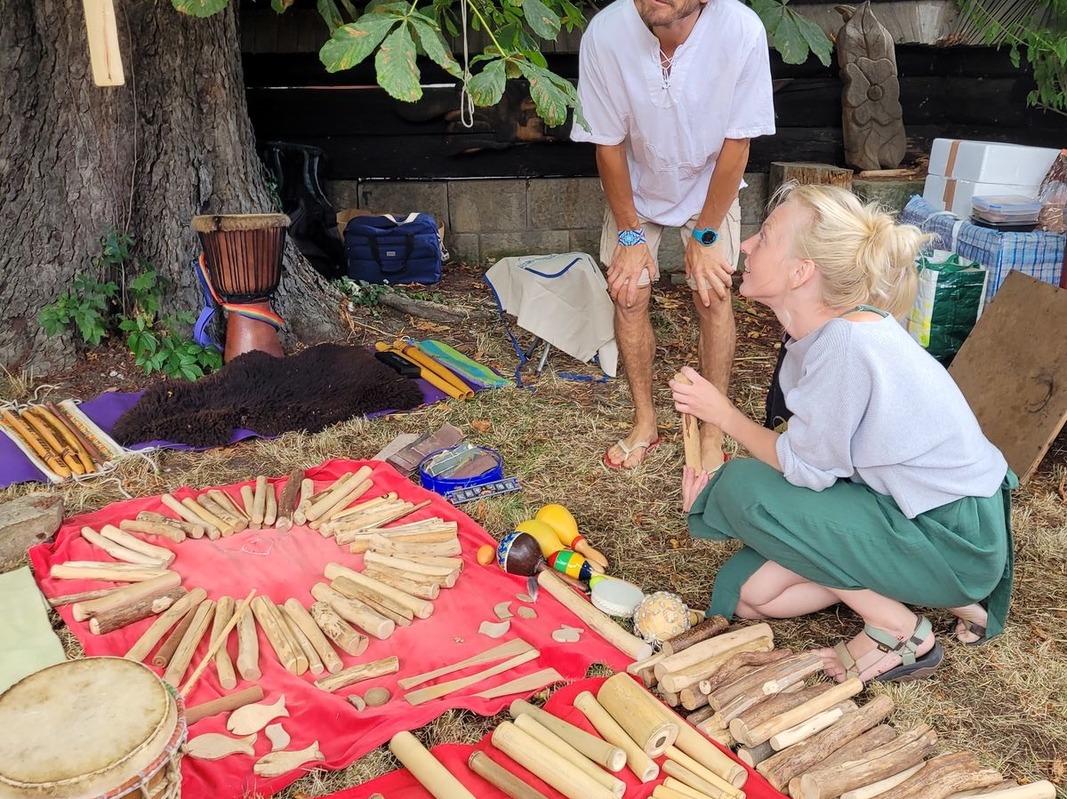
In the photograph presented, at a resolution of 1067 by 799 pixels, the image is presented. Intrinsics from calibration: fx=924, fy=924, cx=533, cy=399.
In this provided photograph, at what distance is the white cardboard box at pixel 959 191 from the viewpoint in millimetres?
5344

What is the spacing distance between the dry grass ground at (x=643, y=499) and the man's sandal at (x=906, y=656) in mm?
42

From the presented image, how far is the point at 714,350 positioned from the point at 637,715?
7.56ft

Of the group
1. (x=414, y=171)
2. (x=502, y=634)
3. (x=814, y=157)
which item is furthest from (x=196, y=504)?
(x=814, y=157)

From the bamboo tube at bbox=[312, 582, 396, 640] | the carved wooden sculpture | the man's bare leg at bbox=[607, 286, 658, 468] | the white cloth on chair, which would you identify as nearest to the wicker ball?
the bamboo tube at bbox=[312, 582, 396, 640]

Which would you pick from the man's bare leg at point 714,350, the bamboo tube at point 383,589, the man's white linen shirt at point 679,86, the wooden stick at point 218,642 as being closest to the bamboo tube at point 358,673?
the bamboo tube at point 383,589

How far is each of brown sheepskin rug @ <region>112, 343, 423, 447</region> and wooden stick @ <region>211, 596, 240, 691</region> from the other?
1545 millimetres

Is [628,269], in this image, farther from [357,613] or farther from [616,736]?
[616,736]

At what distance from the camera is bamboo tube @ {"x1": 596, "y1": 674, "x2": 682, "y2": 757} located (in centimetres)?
254

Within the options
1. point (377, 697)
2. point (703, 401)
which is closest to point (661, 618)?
point (703, 401)

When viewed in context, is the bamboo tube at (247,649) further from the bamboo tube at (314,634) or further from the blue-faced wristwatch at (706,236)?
the blue-faced wristwatch at (706,236)

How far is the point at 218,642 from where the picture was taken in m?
3.04

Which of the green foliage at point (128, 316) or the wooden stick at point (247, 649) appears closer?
the wooden stick at point (247, 649)

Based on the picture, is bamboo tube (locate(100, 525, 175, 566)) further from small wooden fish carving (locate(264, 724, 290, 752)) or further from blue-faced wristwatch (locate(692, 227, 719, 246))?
blue-faced wristwatch (locate(692, 227, 719, 246))

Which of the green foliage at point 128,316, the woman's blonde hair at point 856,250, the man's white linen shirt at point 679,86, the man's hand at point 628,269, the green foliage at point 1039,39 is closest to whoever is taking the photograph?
the woman's blonde hair at point 856,250
